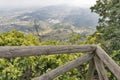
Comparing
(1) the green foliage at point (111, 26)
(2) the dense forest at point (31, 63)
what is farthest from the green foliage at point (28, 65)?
(1) the green foliage at point (111, 26)

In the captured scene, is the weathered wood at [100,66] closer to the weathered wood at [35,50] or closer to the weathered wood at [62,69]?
the weathered wood at [62,69]

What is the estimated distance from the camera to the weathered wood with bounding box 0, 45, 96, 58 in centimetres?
372

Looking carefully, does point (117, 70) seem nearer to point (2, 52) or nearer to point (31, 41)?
point (2, 52)

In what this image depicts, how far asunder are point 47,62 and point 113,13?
594 cm

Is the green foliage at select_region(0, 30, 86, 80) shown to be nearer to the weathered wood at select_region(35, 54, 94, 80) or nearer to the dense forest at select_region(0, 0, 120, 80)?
the dense forest at select_region(0, 0, 120, 80)

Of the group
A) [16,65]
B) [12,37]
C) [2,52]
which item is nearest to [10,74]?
[16,65]

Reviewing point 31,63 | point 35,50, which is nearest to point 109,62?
point 35,50

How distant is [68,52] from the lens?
4785mm

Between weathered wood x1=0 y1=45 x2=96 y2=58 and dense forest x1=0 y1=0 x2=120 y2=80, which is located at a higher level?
weathered wood x1=0 y1=45 x2=96 y2=58

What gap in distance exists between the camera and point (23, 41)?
819 centimetres

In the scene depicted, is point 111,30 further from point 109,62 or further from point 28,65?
point 109,62

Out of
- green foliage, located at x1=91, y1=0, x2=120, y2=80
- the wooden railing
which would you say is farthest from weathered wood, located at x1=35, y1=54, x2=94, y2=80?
green foliage, located at x1=91, y1=0, x2=120, y2=80

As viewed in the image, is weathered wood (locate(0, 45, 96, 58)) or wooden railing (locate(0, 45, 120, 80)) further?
wooden railing (locate(0, 45, 120, 80))

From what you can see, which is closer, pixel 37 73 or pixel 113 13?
pixel 37 73
